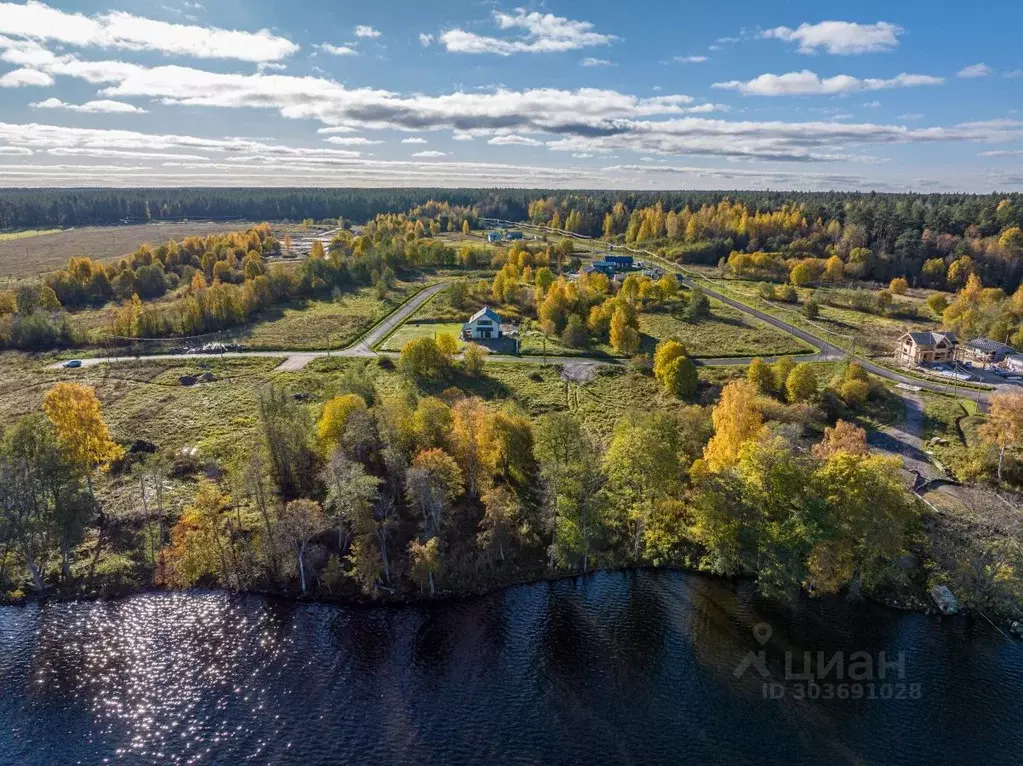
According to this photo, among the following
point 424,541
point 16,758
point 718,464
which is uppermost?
point 718,464

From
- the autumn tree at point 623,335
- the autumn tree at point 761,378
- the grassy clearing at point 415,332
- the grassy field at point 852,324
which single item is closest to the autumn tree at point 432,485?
the autumn tree at point 761,378

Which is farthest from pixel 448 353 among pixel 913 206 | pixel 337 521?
pixel 913 206

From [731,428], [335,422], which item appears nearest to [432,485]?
[335,422]

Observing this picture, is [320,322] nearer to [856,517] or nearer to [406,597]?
[406,597]

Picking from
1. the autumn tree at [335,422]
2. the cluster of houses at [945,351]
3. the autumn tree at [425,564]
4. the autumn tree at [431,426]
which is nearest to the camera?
the autumn tree at [425,564]

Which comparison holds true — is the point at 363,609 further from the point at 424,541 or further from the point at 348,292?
the point at 348,292

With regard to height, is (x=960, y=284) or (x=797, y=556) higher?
(x=960, y=284)

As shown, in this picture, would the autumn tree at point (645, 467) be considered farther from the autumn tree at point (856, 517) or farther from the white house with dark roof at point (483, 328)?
the white house with dark roof at point (483, 328)
